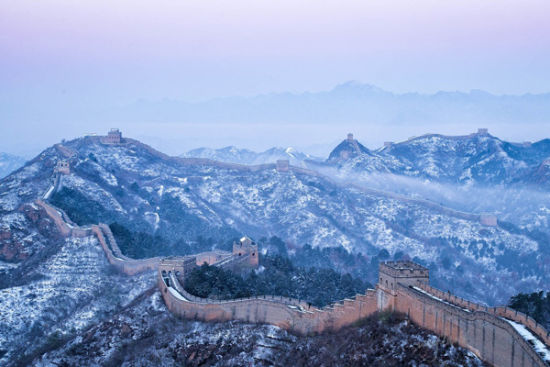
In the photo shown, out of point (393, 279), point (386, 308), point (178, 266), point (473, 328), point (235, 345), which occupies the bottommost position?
point (235, 345)

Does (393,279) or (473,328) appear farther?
(393,279)

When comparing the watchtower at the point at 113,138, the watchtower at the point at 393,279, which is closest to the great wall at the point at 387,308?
the watchtower at the point at 393,279

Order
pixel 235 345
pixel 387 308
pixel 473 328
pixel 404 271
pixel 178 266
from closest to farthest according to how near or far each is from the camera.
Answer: pixel 473 328
pixel 404 271
pixel 387 308
pixel 235 345
pixel 178 266

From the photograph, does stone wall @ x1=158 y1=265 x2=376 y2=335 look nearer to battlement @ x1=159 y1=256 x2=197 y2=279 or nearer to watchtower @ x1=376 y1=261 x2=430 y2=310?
watchtower @ x1=376 y1=261 x2=430 y2=310

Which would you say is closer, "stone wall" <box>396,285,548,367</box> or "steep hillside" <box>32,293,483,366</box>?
"stone wall" <box>396,285,548,367</box>

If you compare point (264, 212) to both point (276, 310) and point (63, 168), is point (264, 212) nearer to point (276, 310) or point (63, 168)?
point (63, 168)

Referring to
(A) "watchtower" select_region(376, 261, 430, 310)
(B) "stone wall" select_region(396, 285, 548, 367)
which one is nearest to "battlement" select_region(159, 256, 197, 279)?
(A) "watchtower" select_region(376, 261, 430, 310)

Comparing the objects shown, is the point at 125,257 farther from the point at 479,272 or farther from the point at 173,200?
the point at 479,272

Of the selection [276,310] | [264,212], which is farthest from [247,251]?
[264,212]
